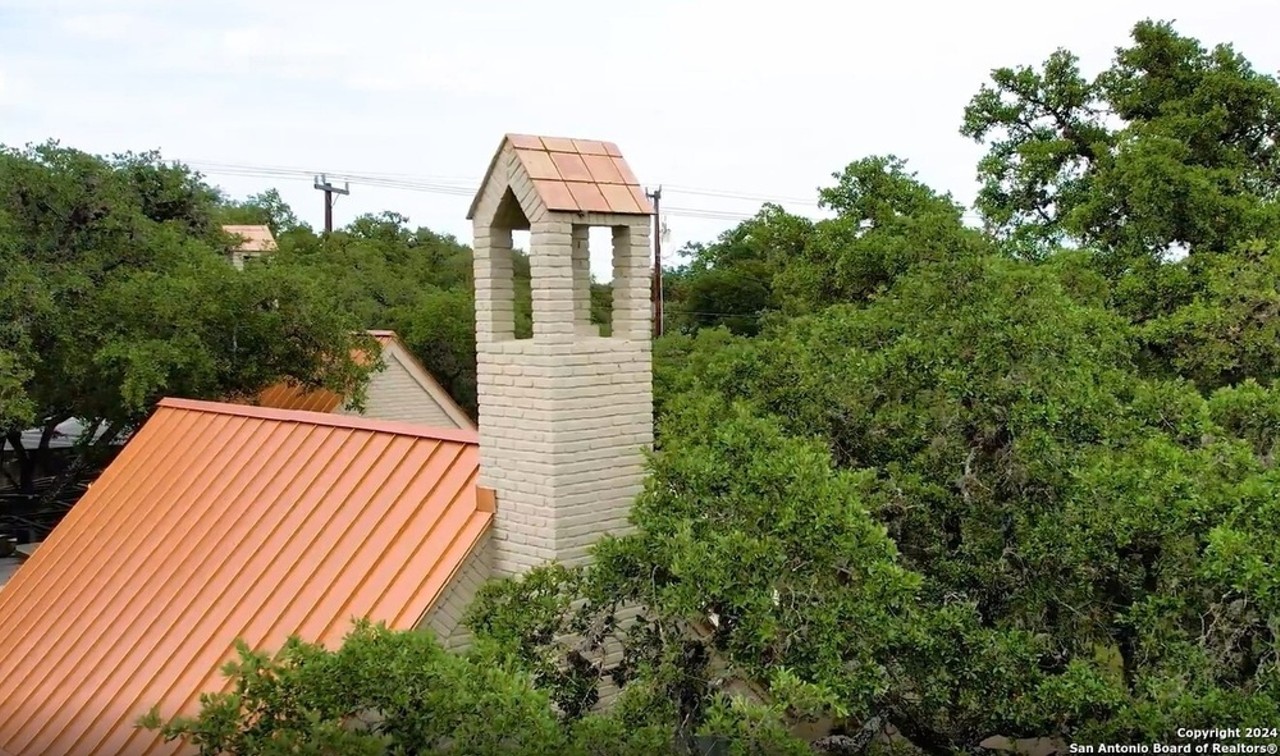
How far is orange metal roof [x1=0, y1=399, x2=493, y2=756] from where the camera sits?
30.1 feet

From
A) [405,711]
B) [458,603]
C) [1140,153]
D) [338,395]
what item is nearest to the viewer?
[405,711]

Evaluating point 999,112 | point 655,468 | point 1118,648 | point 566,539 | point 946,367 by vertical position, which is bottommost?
point 1118,648

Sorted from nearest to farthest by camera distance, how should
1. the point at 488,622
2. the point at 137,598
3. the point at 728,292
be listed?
the point at 488,622 → the point at 137,598 → the point at 728,292

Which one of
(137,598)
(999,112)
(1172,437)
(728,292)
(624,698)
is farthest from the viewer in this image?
(728,292)

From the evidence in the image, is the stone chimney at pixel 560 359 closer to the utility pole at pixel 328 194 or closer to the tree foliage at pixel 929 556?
the tree foliage at pixel 929 556

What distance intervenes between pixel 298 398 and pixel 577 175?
17075 millimetres

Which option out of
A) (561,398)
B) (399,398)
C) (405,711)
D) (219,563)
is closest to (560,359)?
(561,398)

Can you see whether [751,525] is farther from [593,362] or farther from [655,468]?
[593,362]

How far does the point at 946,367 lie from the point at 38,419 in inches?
905

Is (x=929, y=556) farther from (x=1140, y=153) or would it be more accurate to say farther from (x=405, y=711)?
(x=1140, y=153)

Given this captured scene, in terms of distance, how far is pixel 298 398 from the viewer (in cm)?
2464

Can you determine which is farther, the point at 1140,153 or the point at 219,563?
the point at 1140,153

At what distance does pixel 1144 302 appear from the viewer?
17.8 meters

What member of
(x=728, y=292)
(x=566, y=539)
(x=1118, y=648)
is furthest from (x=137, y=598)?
(x=728, y=292)
